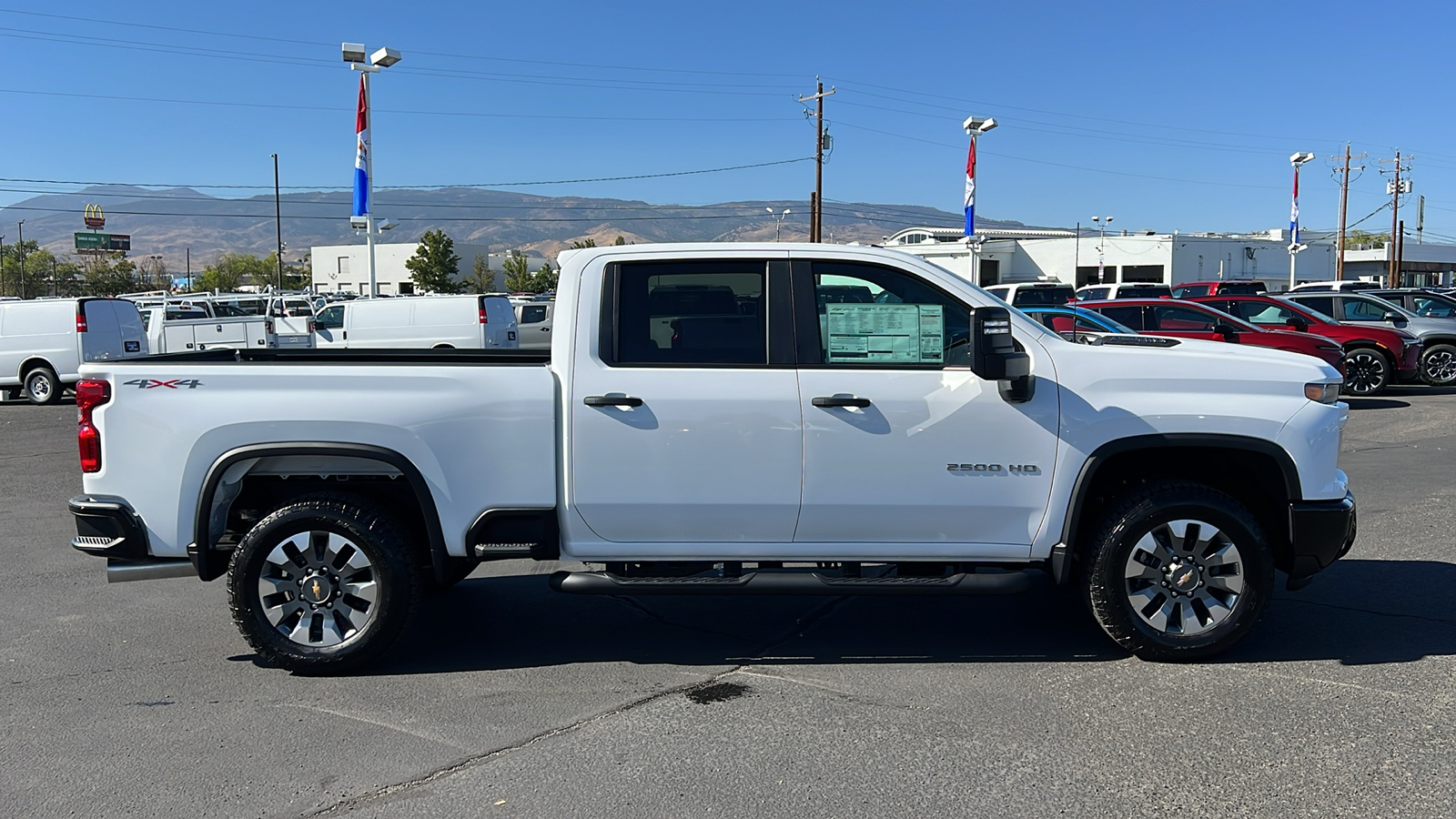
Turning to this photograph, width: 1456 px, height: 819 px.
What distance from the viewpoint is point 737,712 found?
15.2ft

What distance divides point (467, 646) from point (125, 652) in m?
1.72

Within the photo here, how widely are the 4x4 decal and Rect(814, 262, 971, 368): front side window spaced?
2.89m

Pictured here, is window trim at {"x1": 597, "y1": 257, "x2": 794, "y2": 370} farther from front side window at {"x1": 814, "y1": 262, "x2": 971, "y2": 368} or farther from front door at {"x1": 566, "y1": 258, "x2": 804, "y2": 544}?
front side window at {"x1": 814, "y1": 262, "x2": 971, "y2": 368}

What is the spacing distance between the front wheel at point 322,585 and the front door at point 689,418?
918 millimetres

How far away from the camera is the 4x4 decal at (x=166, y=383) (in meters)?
5.04

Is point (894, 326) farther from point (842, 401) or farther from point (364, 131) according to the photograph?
point (364, 131)

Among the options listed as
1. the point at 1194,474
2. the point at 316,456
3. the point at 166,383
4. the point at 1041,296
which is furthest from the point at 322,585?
the point at 1041,296

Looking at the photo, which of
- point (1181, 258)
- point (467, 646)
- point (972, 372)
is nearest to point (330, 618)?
point (467, 646)

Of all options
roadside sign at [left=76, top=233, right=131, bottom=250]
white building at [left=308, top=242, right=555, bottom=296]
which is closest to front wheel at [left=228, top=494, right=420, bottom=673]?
white building at [left=308, top=242, right=555, bottom=296]

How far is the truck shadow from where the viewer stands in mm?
5324

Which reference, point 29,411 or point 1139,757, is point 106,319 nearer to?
point 29,411

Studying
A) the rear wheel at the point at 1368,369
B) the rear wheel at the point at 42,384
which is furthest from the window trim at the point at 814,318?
the rear wheel at the point at 42,384

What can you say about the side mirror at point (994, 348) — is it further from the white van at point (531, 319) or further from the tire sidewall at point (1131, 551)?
the white van at point (531, 319)

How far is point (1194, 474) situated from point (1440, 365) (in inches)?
656
